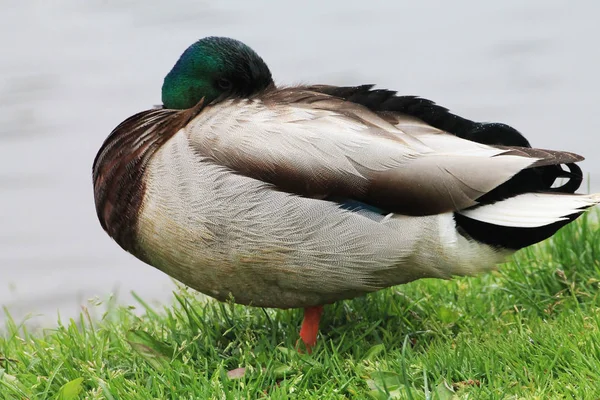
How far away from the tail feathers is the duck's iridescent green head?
0.99 m

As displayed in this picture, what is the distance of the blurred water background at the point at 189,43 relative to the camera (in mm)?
7352

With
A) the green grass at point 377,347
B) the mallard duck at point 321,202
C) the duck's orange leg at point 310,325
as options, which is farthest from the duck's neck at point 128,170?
the duck's orange leg at point 310,325

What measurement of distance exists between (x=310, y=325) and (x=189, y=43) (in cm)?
518

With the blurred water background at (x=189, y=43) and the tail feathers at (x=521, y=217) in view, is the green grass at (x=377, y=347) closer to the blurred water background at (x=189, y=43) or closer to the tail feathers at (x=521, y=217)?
the tail feathers at (x=521, y=217)

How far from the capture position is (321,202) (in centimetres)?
367

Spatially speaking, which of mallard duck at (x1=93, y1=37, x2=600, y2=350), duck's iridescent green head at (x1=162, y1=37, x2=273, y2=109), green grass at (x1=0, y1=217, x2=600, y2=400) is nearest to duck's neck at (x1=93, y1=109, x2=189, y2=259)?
mallard duck at (x1=93, y1=37, x2=600, y2=350)

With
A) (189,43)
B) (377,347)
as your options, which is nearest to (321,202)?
(377,347)

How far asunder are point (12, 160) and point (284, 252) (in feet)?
15.8

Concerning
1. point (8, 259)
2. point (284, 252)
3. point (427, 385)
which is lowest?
point (8, 259)

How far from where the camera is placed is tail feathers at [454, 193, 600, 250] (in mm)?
3637

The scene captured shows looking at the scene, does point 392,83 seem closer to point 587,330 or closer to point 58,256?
point 58,256

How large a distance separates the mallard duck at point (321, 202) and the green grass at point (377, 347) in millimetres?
212

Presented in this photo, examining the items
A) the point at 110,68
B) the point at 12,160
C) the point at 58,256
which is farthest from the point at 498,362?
the point at 110,68

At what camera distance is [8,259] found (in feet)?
23.3
